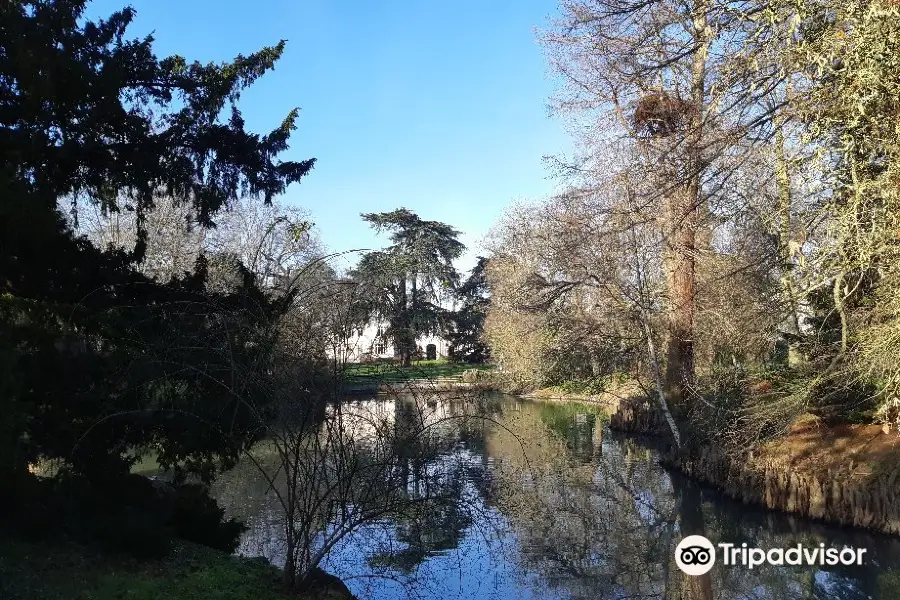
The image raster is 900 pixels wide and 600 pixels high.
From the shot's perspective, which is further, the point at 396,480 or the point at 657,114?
the point at 657,114

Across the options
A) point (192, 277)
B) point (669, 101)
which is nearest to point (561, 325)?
point (669, 101)

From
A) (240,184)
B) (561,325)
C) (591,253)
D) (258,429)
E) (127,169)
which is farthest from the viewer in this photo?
(561,325)

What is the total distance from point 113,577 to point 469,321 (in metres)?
31.4

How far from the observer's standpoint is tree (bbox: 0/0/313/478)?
587cm

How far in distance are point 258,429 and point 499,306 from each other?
62.2ft

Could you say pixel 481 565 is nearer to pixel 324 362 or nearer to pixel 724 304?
pixel 324 362

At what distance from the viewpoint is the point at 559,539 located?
8562mm

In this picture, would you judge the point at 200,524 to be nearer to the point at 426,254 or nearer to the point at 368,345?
the point at 368,345

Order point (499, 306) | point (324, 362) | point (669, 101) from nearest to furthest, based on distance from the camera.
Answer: point (324, 362)
point (669, 101)
point (499, 306)

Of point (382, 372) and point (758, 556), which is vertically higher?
point (382, 372)

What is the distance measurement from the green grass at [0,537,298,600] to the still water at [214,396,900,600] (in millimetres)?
1043

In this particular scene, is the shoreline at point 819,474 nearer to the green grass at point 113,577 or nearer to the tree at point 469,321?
the green grass at point 113,577

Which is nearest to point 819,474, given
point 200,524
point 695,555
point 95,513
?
point 695,555

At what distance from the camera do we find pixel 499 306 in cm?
2527
